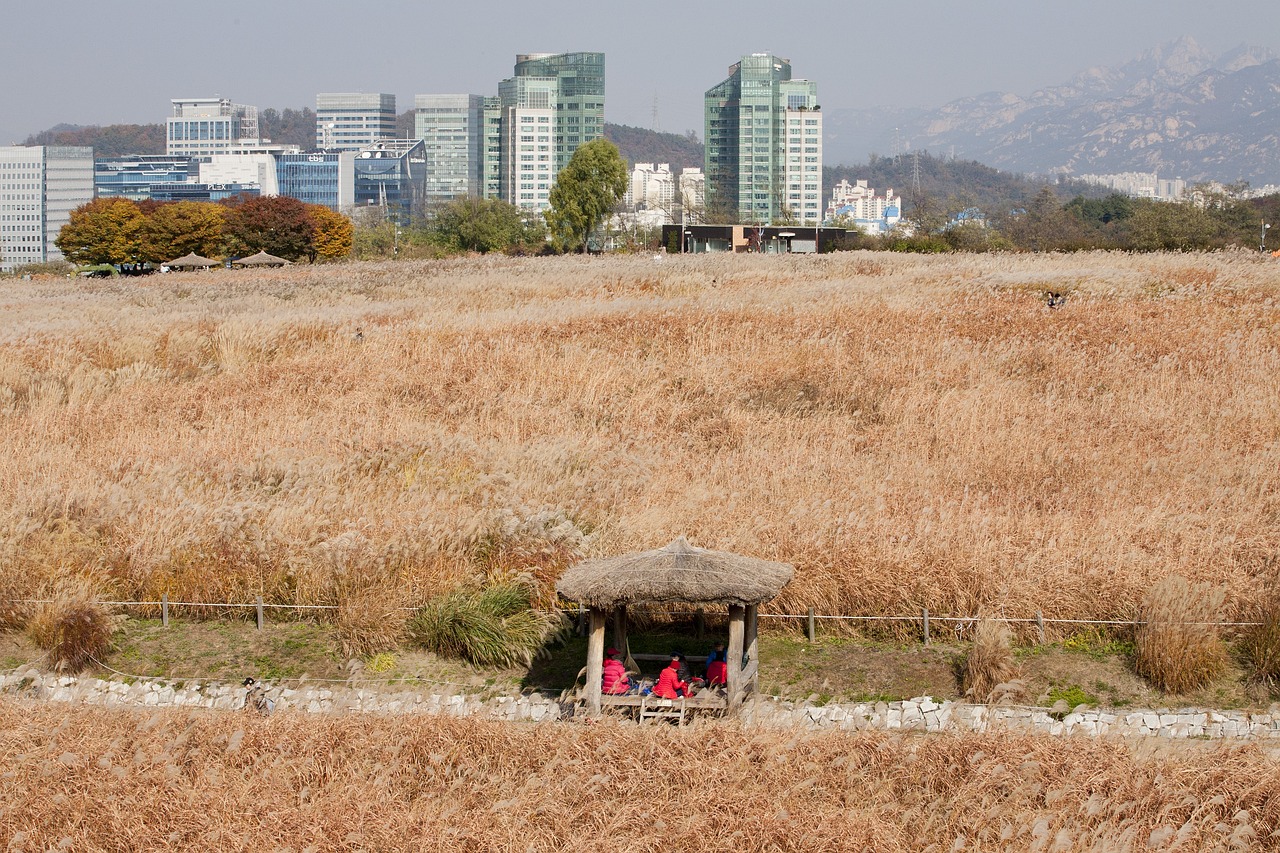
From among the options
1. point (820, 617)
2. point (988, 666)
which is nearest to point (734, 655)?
point (820, 617)

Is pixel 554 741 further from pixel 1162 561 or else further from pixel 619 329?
pixel 619 329

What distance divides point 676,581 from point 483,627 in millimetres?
2486

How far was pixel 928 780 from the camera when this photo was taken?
25.5 ft

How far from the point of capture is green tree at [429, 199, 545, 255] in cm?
8119

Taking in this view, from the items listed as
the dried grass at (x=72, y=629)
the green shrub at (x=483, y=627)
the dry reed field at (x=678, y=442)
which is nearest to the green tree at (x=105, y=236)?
the dry reed field at (x=678, y=442)

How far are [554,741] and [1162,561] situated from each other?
655cm

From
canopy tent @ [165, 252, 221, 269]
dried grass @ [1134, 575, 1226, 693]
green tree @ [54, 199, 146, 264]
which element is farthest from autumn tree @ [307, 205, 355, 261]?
dried grass @ [1134, 575, 1226, 693]

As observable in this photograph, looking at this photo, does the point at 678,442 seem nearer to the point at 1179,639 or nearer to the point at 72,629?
the point at 1179,639

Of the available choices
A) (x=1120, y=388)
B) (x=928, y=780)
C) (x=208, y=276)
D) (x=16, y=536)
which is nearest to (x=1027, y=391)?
(x=1120, y=388)

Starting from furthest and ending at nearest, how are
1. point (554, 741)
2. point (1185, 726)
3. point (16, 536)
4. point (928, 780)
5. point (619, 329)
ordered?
1. point (619, 329)
2. point (16, 536)
3. point (1185, 726)
4. point (554, 741)
5. point (928, 780)

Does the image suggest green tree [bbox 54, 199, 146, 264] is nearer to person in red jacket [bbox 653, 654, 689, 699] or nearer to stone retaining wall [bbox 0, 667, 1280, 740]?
stone retaining wall [bbox 0, 667, 1280, 740]

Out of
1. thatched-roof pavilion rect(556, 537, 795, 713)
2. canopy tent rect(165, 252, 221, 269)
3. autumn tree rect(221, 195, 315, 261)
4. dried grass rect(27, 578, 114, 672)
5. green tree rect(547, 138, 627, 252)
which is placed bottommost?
→ dried grass rect(27, 578, 114, 672)

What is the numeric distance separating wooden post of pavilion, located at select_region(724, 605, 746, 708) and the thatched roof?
0.15m

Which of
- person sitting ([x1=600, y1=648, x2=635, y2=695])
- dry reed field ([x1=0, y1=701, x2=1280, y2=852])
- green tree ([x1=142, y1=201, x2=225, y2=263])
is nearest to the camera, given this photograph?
dry reed field ([x1=0, y1=701, x2=1280, y2=852])
